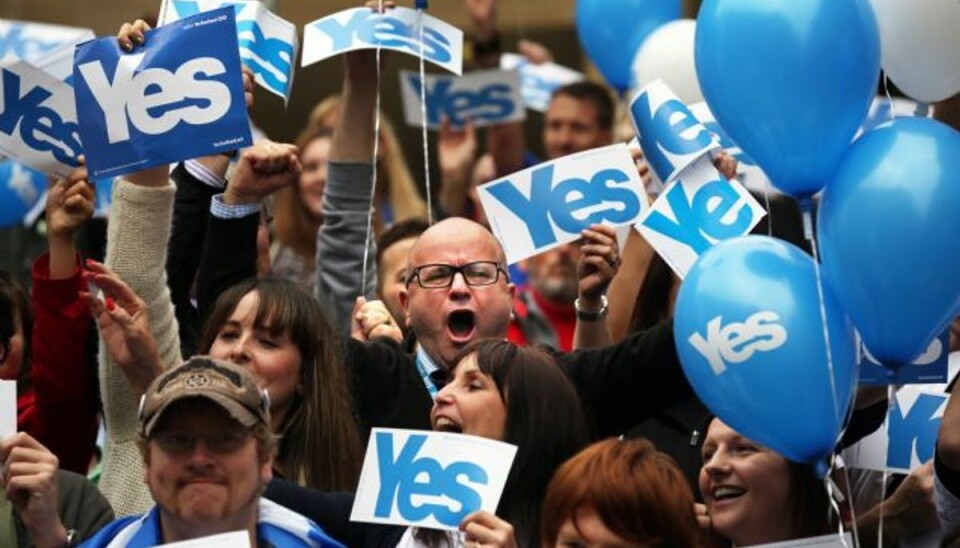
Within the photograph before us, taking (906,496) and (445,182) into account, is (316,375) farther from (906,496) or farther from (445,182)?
(445,182)

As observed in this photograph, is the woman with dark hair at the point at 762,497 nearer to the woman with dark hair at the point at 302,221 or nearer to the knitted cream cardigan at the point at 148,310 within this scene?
the knitted cream cardigan at the point at 148,310

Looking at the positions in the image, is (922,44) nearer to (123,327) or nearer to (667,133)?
(667,133)

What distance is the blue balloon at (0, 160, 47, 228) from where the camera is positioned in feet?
26.7

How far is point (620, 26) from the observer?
8.42 metres

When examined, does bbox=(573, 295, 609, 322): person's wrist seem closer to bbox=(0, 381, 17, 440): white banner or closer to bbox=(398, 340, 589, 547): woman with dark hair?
bbox=(398, 340, 589, 547): woman with dark hair

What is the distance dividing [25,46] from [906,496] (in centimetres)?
450

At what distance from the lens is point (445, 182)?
997 cm

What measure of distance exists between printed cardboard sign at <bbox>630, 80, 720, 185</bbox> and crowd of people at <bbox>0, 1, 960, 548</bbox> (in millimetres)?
114

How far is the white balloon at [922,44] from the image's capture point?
5559mm

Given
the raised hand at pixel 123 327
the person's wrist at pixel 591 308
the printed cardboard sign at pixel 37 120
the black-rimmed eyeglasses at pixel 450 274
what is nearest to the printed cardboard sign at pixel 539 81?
the person's wrist at pixel 591 308

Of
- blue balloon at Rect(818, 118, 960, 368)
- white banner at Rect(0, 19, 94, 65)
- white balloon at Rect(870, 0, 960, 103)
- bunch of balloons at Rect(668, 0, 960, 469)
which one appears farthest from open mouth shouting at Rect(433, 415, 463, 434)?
white banner at Rect(0, 19, 94, 65)

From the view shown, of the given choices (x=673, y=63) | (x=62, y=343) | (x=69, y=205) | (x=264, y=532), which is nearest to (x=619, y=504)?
Result: (x=264, y=532)

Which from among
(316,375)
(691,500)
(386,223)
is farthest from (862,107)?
(386,223)

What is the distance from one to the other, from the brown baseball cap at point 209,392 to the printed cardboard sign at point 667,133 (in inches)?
68.5
